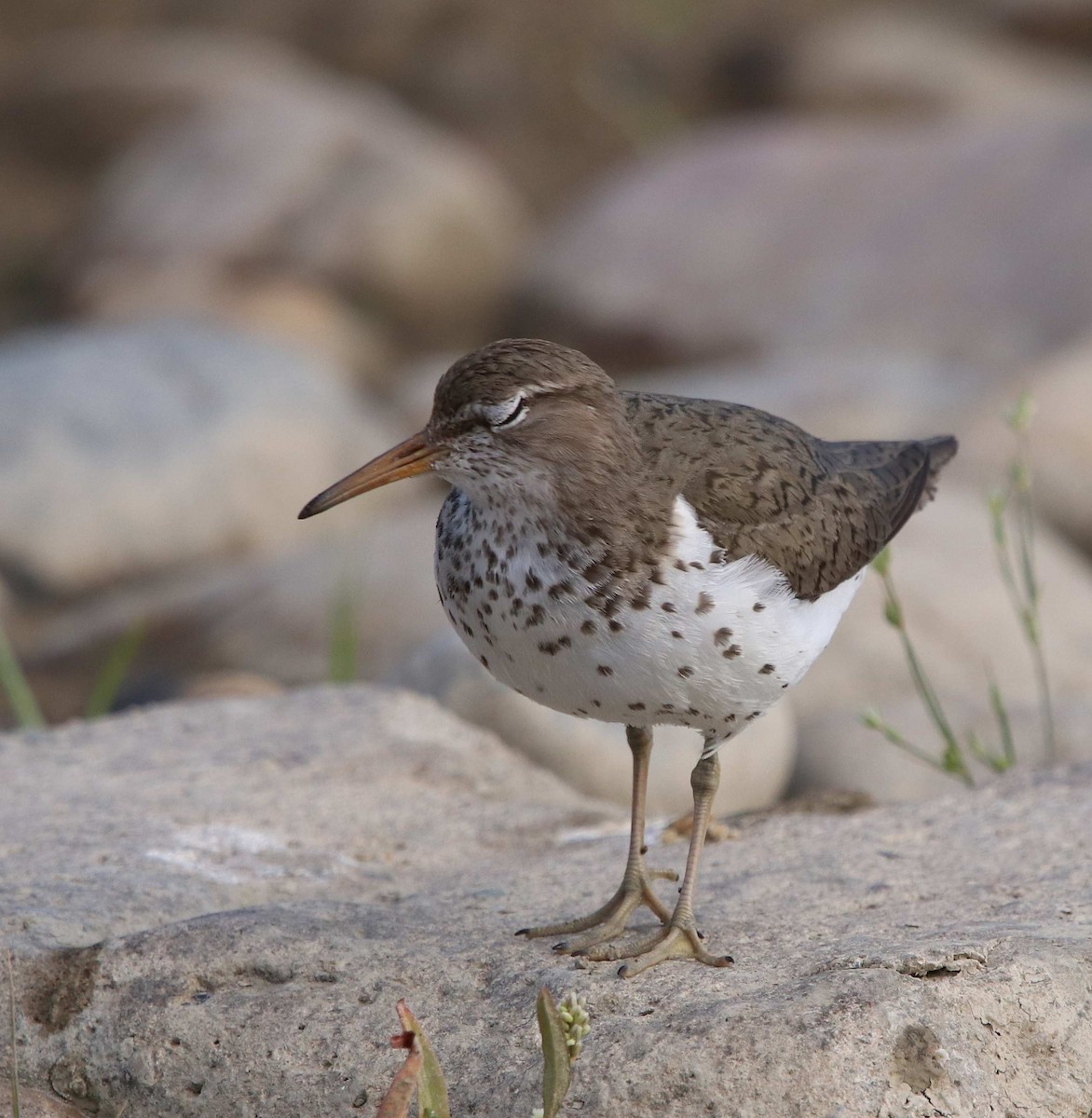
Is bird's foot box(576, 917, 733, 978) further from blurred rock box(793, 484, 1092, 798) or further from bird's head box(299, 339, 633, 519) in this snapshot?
blurred rock box(793, 484, 1092, 798)

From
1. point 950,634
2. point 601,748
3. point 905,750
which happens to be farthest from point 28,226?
point 905,750

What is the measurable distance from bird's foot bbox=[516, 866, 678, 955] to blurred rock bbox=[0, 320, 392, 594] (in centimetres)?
739

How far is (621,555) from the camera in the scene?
14.4ft

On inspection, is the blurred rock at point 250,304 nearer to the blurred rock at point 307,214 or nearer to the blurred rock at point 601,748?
the blurred rock at point 307,214

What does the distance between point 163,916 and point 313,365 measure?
28.7 ft

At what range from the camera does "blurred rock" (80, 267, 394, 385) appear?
16047 mm

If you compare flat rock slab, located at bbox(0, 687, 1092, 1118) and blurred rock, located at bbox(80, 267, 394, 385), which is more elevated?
blurred rock, located at bbox(80, 267, 394, 385)

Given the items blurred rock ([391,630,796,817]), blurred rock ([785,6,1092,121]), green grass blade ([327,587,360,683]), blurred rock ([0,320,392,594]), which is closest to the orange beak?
blurred rock ([391,630,796,817])

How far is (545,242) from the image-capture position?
16.7 metres

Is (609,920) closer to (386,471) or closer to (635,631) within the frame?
(635,631)

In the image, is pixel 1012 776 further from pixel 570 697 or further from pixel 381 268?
pixel 381 268

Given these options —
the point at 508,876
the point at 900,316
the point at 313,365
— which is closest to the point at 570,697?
the point at 508,876

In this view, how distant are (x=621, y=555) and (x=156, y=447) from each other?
8.21 m

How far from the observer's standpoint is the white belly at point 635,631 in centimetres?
435
